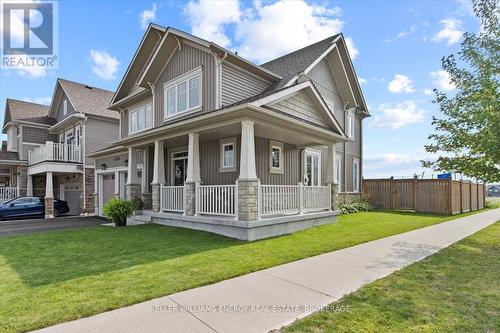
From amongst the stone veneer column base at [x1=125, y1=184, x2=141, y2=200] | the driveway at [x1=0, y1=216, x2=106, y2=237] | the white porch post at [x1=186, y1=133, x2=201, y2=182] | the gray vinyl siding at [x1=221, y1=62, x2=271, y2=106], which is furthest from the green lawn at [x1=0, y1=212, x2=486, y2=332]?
the gray vinyl siding at [x1=221, y1=62, x2=271, y2=106]

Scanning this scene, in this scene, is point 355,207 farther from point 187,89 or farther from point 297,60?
point 187,89

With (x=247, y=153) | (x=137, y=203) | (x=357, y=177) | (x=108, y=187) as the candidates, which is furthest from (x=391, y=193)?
(x=108, y=187)

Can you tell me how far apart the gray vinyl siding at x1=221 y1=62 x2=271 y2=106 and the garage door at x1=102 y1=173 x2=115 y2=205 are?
32.0 feet

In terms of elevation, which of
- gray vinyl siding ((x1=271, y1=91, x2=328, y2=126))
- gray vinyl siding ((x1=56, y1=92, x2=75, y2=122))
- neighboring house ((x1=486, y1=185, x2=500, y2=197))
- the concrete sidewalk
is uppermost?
gray vinyl siding ((x1=56, y1=92, x2=75, y2=122))

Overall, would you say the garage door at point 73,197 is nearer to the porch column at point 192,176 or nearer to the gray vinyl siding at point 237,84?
the porch column at point 192,176

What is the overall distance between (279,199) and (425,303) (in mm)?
6030

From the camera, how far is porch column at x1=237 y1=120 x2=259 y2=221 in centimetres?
831

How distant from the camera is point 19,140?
Answer: 22.0 m

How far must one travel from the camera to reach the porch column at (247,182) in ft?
27.3

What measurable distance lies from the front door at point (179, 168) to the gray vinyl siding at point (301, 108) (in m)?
5.45

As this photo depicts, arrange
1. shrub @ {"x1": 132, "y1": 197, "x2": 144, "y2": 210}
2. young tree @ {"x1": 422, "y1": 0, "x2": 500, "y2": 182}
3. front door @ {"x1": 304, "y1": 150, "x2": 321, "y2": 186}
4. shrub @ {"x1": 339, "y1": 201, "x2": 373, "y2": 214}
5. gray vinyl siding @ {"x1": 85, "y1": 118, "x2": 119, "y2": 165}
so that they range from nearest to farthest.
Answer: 1. young tree @ {"x1": 422, "y1": 0, "x2": 500, "y2": 182}
2. shrub @ {"x1": 132, "y1": 197, "x2": 144, "y2": 210}
3. front door @ {"x1": 304, "y1": 150, "x2": 321, "y2": 186}
4. shrub @ {"x1": 339, "y1": 201, "x2": 373, "y2": 214}
5. gray vinyl siding @ {"x1": 85, "y1": 118, "x2": 119, "y2": 165}

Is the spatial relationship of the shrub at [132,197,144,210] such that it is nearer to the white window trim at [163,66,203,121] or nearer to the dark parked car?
the white window trim at [163,66,203,121]

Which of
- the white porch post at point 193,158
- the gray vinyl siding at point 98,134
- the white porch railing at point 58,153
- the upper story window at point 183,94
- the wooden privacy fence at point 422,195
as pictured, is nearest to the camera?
the white porch post at point 193,158

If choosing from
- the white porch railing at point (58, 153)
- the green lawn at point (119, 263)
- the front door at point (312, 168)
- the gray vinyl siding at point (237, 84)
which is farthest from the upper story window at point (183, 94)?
the white porch railing at point (58, 153)
